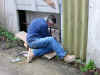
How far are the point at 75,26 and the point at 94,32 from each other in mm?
692

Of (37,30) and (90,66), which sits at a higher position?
(37,30)

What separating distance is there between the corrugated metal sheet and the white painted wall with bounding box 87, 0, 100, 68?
271mm

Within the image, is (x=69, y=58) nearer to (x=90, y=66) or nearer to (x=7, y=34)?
→ (x=90, y=66)

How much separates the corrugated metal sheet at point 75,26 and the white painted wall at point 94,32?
0.89 ft

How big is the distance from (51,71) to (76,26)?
133 centimetres

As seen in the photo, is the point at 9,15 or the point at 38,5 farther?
the point at 9,15

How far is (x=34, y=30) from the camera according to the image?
498 cm

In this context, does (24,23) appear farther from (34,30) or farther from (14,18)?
(34,30)

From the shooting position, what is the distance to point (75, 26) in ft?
14.1

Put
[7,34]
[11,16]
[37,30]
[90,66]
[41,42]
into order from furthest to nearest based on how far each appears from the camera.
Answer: [11,16] → [7,34] → [37,30] → [41,42] → [90,66]

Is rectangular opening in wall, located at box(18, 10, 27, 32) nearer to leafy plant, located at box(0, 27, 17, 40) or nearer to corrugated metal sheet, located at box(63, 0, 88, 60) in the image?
leafy plant, located at box(0, 27, 17, 40)

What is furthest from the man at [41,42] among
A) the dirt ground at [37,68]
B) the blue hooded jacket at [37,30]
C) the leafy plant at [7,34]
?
the leafy plant at [7,34]

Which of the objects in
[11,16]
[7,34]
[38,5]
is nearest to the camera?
[38,5]

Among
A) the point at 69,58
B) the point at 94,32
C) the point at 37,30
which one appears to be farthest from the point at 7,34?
the point at 94,32
